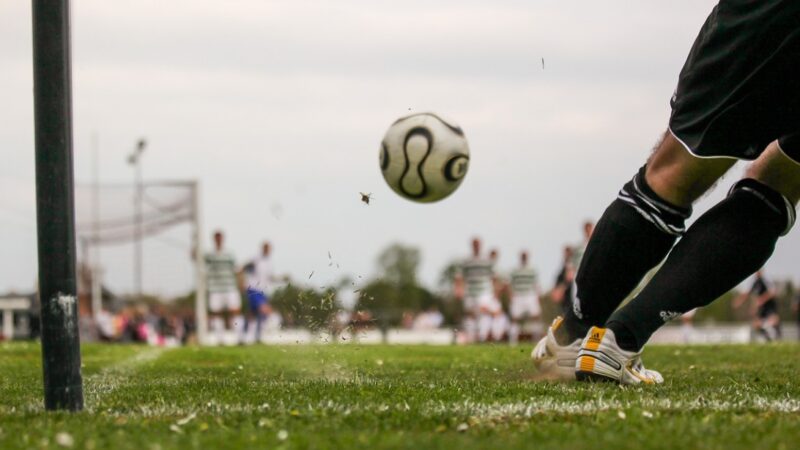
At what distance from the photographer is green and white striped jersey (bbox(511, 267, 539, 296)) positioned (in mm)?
24516

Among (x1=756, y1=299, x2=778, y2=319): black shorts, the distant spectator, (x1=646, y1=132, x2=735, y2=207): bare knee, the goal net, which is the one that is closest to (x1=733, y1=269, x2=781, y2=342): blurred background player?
(x1=756, y1=299, x2=778, y2=319): black shorts

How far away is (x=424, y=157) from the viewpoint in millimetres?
5102

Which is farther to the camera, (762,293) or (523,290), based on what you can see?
(523,290)

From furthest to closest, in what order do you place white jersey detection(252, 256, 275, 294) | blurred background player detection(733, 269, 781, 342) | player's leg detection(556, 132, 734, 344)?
1. blurred background player detection(733, 269, 781, 342)
2. white jersey detection(252, 256, 275, 294)
3. player's leg detection(556, 132, 734, 344)

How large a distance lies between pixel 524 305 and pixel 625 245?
777 inches

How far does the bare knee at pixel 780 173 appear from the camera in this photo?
466 centimetres

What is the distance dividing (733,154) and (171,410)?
227 cm

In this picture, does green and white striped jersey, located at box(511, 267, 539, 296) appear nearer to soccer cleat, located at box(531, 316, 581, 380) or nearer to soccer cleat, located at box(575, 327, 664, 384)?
soccer cleat, located at box(531, 316, 581, 380)

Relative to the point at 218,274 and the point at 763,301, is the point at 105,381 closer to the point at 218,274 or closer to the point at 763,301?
the point at 218,274

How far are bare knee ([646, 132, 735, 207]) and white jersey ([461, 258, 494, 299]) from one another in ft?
60.3

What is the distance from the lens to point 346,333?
237 inches

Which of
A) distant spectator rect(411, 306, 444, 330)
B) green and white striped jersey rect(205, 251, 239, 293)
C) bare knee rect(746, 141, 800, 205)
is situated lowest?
distant spectator rect(411, 306, 444, 330)

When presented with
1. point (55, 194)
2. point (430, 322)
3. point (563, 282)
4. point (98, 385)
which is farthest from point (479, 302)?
point (430, 322)

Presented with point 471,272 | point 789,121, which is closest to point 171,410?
point 789,121
